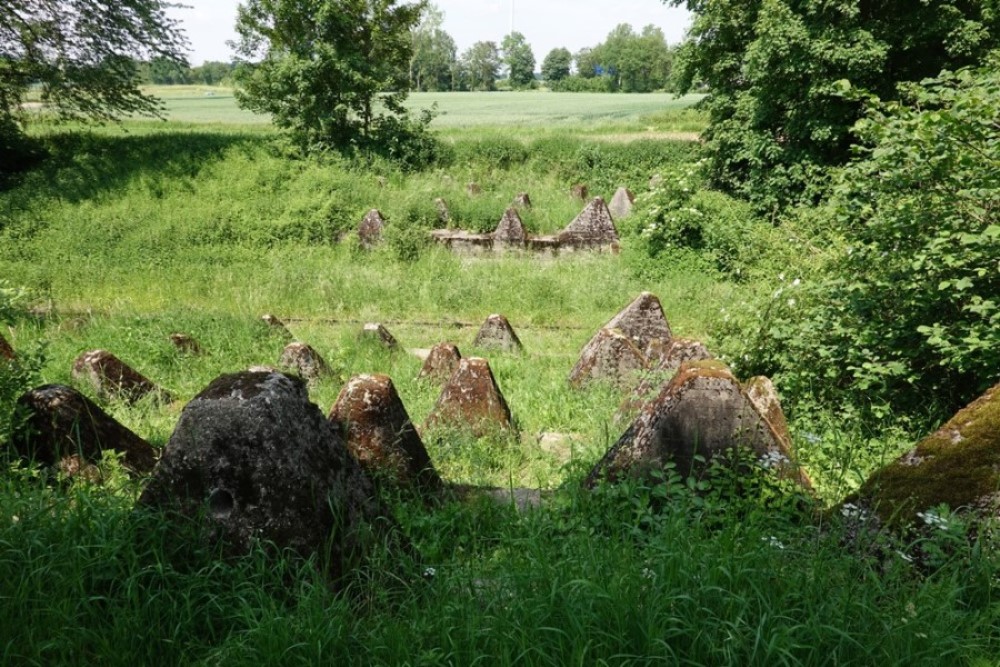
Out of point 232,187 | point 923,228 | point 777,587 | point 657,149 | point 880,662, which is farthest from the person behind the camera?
point 657,149

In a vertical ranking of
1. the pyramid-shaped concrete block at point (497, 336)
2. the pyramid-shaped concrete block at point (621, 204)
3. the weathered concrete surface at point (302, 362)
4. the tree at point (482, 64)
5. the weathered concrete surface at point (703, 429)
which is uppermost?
the tree at point (482, 64)

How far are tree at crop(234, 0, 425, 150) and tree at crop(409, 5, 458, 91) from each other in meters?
62.6

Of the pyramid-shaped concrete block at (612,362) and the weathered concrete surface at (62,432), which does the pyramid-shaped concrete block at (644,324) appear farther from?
the weathered concrete surface at (62,432)

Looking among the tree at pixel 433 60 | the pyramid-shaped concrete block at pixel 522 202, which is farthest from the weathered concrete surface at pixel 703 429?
the tree at pixel 433 60

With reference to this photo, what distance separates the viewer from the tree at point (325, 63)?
18672 mm

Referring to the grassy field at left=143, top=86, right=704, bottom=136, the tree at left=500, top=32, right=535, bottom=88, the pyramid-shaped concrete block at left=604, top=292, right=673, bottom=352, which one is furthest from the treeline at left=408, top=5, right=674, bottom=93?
the pyramid-shaped concrete block at left=604, top=292, right=673, bottom=352

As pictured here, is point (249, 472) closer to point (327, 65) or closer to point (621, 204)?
point (621, 204)

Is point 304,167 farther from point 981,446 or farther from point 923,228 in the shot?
point 981,446

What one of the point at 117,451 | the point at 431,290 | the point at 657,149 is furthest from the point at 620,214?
the point at 117,451

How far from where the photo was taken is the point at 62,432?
4496 mm

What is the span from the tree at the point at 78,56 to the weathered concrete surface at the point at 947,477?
21.8 m

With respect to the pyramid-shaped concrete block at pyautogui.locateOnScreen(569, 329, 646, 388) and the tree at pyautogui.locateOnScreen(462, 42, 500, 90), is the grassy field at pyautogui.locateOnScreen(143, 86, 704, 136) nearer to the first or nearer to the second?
the pyramid-shaped concrete block at pyautogui.locateOnScreen(569, 329, 646, 388)

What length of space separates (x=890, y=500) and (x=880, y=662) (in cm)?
113

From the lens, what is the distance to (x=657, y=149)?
21125 mm
